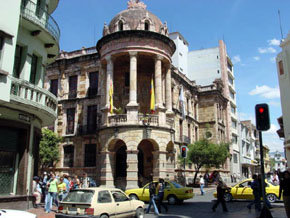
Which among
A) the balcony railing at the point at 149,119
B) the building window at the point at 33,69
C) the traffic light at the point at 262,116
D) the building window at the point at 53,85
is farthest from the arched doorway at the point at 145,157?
the traffic light at the point at 262,116

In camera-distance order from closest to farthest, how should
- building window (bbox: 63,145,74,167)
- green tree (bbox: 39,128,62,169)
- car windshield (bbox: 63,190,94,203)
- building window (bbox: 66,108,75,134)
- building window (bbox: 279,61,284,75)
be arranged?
car windshield (bbox: 63,190,94,203)
building window (bbox: 279,61,284,75)
green tree (bbox: 39,128,62,169)
building window (bbox: 63,145,74,167)
building window (bbox: 66,108,75,134)

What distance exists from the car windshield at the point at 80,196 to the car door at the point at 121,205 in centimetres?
106

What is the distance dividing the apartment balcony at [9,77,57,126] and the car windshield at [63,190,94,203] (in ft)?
15.2

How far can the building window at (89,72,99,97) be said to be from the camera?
100 ft

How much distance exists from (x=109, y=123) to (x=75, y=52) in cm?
1219

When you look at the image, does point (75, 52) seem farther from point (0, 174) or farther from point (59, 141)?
point (0, 174)

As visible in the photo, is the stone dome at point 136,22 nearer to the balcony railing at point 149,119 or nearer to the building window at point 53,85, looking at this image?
the balcony railing at point 149,119

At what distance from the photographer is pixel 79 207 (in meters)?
9.71

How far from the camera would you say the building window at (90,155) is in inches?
1142

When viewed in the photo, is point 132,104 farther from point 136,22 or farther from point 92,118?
point 136,22

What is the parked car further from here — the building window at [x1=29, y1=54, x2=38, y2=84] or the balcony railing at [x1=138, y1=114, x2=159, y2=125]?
the balcony railing at [x1=138, y1=114, x2=159, y2=125]

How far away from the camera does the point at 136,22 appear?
88.9ft

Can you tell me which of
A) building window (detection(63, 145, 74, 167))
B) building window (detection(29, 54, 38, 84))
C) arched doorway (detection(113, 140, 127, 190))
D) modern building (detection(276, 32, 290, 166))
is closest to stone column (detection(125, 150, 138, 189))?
arched doorway (detection(113, 140, 127, 190))

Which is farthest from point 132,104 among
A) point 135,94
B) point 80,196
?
point 80,196
